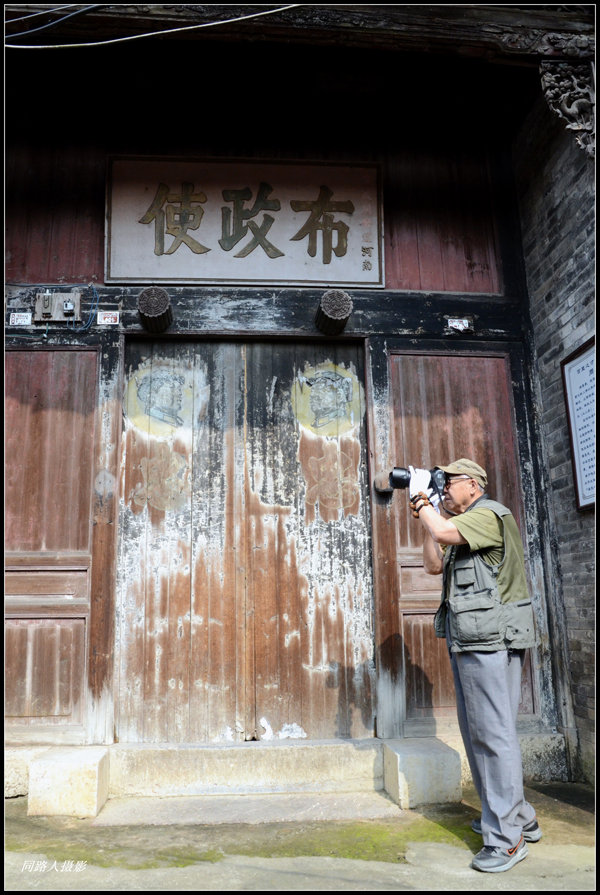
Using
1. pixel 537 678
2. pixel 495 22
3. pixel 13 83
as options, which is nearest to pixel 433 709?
pixel 537 678

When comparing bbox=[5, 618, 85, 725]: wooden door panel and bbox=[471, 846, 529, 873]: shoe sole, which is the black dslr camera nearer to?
bbox=[471, 846, 529, 873]: shoe sole

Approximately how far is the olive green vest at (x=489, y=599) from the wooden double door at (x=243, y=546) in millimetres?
1482

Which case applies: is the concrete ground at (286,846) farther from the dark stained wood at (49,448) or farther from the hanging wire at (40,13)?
the hanging wire at (40,13)

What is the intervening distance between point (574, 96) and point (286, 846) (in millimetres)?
4517

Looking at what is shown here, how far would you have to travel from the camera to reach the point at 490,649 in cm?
331

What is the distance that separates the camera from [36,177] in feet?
17.3

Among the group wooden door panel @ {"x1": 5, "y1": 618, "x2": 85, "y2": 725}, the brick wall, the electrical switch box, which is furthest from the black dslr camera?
the electrical switch box

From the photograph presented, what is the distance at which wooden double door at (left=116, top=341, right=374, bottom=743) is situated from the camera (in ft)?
15.5

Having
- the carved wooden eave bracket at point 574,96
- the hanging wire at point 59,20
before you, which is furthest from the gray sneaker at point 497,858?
the hanging wire at point 59,20

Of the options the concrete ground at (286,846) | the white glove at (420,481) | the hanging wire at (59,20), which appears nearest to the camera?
the concrete ground at (286,846)

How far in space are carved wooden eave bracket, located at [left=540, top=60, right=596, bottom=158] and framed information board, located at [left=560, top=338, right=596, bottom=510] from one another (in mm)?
1226

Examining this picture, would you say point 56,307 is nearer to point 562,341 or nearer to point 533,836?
point 562,341

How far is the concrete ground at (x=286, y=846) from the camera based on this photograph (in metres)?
3.04

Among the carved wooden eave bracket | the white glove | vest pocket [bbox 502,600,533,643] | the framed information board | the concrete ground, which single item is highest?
the carved wooden eave bracket
